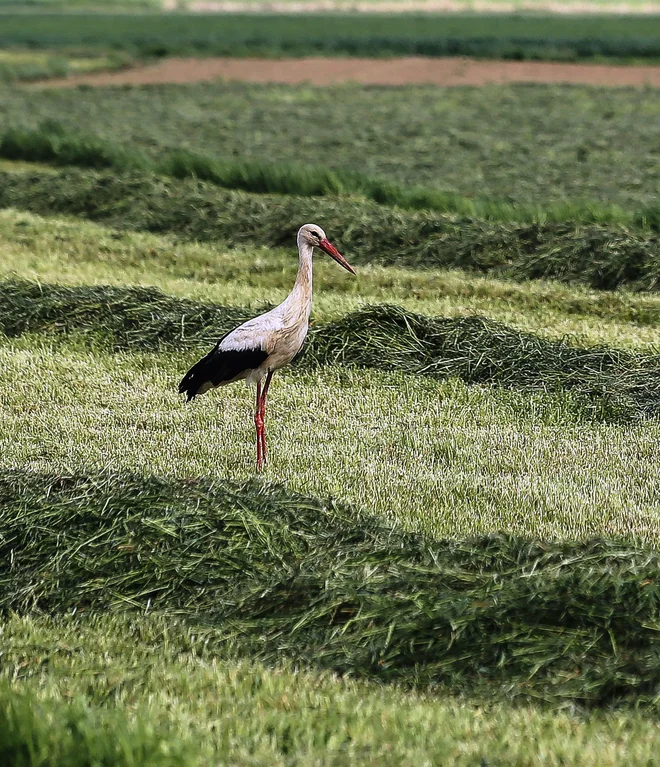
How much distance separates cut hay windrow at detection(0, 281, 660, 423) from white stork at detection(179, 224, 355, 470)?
2.18m

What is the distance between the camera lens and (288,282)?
13188mm

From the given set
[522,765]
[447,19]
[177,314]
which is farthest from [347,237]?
[447,19]

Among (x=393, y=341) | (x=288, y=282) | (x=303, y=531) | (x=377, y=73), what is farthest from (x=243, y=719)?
(x=377, y=73)

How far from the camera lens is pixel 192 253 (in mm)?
14281

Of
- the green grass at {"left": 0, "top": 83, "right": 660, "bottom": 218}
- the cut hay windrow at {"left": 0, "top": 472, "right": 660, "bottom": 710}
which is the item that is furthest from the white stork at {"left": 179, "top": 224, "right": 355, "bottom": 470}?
the green grass at {"left": 0, "top": 83, "right": 660, "bottom": 218}

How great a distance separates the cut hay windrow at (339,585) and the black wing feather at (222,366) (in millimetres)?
1139

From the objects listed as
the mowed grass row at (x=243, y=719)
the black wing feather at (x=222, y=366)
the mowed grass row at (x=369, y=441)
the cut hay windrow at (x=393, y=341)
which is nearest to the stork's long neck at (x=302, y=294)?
the black wing feather at (x=222, y=366)

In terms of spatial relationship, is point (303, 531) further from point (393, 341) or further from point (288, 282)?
point (288, 282)

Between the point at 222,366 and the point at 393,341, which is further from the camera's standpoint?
the point at 393,341

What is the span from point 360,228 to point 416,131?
10.2 m

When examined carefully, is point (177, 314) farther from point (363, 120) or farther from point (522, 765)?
point (363, 120)

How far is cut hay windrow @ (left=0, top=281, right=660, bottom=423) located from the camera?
380 inches

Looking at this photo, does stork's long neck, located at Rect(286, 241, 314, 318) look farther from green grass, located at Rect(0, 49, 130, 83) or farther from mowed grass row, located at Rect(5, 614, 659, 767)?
green grass, located at Rect(0, 49, 130, 83)

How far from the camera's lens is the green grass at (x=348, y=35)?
42.1 metres
